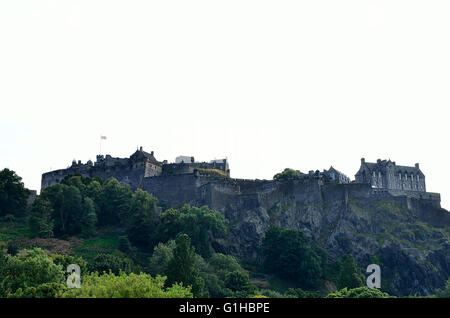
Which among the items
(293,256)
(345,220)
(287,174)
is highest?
(287,174)

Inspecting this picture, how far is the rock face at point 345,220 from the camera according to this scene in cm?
7544

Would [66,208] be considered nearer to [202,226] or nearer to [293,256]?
[202,226]

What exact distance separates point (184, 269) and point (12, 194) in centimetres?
3791

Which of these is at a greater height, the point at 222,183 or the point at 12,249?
the point at 222,183

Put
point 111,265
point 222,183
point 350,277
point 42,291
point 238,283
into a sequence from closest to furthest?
1. point 42,291
2. point 111,265
3. point 238,283
4. point 350,277
5. point 222,183

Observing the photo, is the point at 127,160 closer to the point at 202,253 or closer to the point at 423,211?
the point at 202,253

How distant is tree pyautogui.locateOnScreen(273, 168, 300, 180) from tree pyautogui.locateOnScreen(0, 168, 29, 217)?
128 ft

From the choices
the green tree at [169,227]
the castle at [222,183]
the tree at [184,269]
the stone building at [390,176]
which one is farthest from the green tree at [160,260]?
the stone building at [390,176]

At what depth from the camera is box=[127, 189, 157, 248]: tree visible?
7175 cm

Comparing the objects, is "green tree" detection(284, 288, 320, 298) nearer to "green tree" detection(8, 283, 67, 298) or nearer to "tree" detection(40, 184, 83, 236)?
"tree" detection(40, 184, 83, 236)

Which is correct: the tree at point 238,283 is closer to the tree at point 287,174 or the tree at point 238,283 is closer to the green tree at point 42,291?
the green tree at point 42,291

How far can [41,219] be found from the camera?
237 ft

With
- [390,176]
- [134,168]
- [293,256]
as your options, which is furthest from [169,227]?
[390,176]

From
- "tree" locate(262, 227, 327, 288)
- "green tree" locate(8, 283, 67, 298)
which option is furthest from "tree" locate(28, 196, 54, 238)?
"green tree" locate(8, 283, 67, 298)
